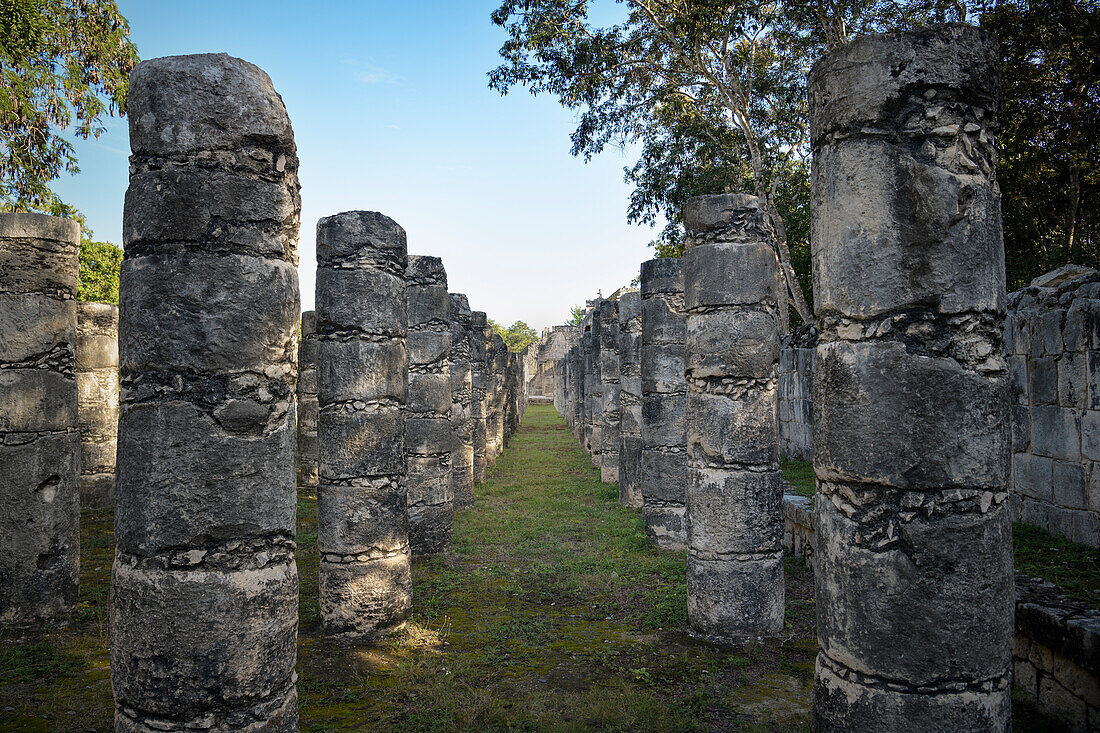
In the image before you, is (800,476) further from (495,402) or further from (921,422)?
(495,402)

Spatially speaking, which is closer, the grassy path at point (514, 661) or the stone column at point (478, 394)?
the grassy path at point (514, 661)

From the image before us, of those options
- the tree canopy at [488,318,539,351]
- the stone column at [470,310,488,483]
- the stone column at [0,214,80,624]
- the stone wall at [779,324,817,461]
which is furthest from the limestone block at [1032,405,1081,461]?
the tree canopy at [488,318,539,351]

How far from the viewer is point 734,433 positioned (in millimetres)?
6430

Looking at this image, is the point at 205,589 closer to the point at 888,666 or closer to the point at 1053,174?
the point at 888,666

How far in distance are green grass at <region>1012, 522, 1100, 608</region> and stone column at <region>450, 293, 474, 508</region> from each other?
8.38 meters

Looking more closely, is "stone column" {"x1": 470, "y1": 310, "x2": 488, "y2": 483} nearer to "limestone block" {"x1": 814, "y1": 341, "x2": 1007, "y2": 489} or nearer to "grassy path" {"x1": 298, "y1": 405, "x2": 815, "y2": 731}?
"grassy path" {"x1": 298, "y1": 405, "x2": 815, "y2": 731}

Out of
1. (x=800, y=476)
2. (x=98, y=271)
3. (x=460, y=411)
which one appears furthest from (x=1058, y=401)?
(x=98, y=271)

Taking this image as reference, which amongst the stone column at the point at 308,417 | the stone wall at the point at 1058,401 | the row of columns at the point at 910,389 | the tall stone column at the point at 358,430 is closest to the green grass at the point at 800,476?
the stone wall at the point at 1058,401

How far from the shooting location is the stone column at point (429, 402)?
9.54 meters

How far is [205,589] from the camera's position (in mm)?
3443

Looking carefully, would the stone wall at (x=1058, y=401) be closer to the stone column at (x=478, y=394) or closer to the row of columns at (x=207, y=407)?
the row of columns at (x=207, y=407)

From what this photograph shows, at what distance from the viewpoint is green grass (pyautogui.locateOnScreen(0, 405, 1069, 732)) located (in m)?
4.82

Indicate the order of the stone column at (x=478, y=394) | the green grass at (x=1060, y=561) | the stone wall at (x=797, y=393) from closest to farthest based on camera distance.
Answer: the green grass at (x=1060, y=561) → the stone wall at (x=797, y=393) → the stone column at (x=478, y=394)

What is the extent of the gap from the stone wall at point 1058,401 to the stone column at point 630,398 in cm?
590
